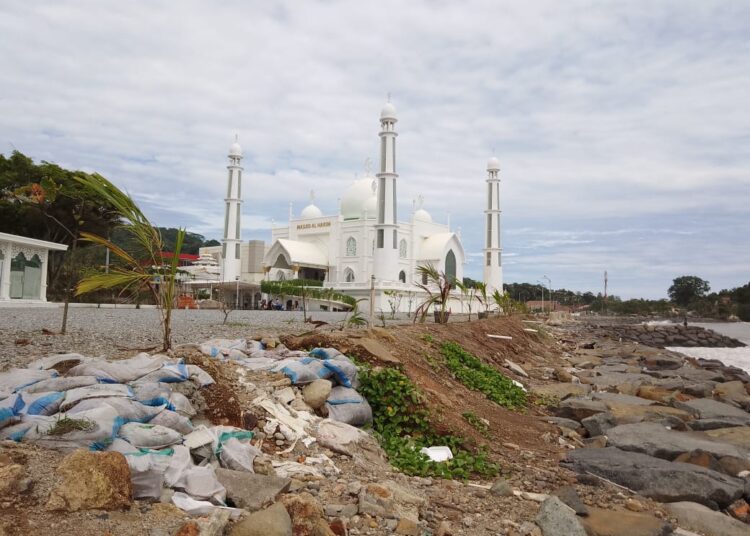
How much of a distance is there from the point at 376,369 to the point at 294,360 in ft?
3.08

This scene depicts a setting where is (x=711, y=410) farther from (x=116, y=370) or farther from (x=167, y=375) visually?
(x=116, y=370)

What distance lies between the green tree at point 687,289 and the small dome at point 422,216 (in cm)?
6054

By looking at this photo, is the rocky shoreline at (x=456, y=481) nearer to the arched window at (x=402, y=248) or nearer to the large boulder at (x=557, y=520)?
the large boulder at (x=557, y=520)

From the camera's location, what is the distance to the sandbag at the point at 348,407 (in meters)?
5.91

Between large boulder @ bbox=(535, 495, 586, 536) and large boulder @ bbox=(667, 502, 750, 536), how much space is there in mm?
1066

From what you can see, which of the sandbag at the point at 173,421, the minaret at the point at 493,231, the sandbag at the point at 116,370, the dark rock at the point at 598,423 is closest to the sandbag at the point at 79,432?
the sandbag at the point at 173,421

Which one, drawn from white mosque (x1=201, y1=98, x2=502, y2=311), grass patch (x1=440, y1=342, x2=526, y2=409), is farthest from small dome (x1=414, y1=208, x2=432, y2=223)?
grass patch (x1=440, y1=342, x2=526, y2=409)

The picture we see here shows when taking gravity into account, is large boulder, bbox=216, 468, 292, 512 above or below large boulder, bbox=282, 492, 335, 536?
above

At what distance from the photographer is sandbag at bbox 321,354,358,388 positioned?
6.35 m

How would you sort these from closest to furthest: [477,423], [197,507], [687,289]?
[197,507], [477,423], [687,289]

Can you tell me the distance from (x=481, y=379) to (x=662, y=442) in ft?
9.94

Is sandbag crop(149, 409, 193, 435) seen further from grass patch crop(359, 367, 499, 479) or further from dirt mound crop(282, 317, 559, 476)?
dirt mound crop(282, 317, 559, 476)

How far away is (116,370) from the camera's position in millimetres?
5105

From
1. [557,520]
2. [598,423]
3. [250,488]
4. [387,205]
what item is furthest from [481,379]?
[387,205]
